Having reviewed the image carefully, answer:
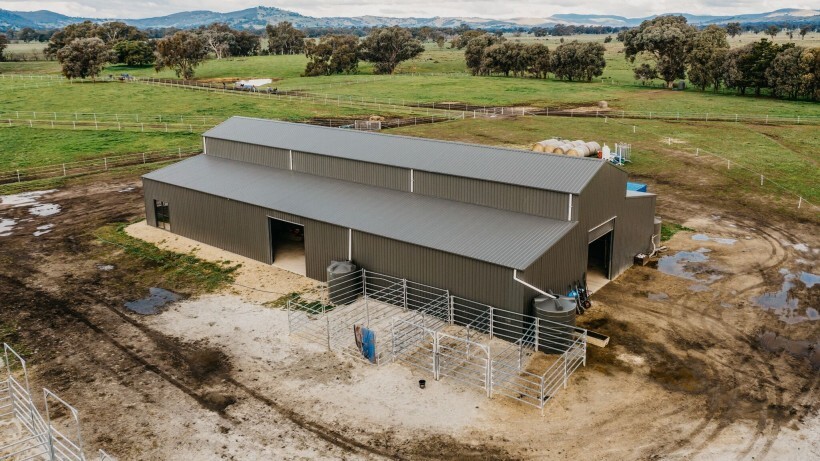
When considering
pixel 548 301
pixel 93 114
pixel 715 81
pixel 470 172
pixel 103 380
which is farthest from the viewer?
pixel 715 81

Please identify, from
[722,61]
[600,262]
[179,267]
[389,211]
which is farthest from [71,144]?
[722,61]

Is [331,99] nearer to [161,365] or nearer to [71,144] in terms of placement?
[71,144]

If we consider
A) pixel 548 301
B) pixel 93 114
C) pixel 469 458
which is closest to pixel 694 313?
pixel 548 301

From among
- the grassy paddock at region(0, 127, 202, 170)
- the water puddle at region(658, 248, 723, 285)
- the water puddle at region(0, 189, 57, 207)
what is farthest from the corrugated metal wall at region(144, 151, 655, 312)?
the grassy paddock at region(0, 127, 202, 170)

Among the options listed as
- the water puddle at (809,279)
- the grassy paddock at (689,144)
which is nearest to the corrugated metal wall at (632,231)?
the water puddle at (809,279)

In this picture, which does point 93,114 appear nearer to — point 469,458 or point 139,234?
point 139,234

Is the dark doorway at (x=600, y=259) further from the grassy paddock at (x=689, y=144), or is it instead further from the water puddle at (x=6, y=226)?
the water puddle at (x=6, y=226)
